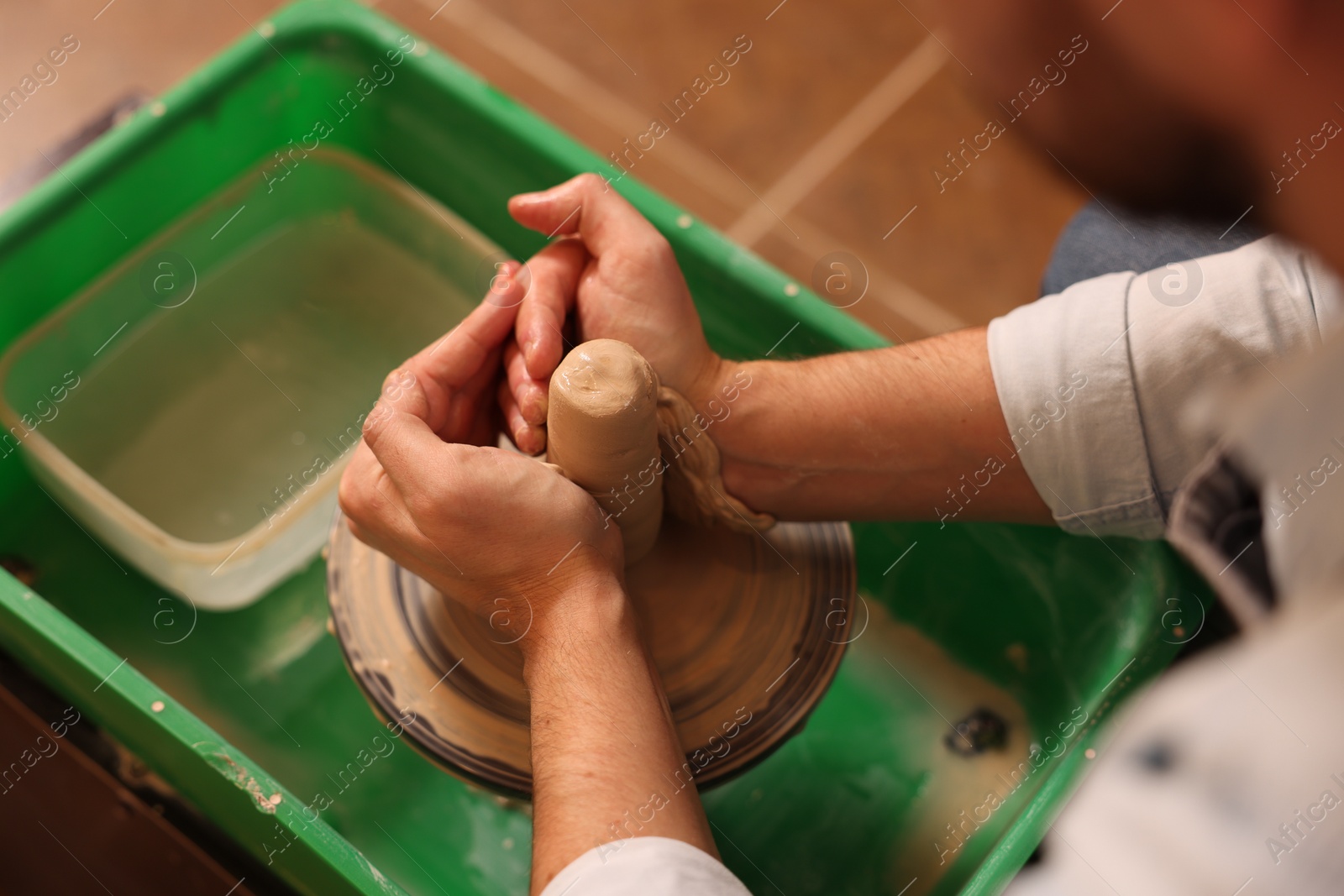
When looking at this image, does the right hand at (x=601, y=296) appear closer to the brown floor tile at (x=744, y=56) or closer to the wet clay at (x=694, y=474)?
the wet clay at (x=694, y=474)

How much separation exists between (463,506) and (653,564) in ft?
0.79

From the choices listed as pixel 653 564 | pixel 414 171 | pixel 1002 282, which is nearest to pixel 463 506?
pixel 653 564

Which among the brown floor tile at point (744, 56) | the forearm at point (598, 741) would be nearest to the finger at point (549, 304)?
the forearm at point (598, 741)

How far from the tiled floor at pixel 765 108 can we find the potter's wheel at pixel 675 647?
Result: 2.83 feet

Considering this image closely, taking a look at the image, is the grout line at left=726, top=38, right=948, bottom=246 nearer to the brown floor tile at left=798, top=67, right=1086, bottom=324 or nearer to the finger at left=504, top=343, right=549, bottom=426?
the brown floor tile at left=798, top=67, right=1086, bottom=324

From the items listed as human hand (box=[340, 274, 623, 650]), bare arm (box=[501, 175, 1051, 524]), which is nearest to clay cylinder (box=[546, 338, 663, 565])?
human hand (box=[340, 274, 623, 650])

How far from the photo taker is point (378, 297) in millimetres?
1426

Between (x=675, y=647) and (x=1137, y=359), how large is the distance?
47 cm

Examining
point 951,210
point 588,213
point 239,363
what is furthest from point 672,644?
point 951,210

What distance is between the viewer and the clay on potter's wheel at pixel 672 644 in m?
0.90

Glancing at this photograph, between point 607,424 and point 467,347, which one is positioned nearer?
point 607,424

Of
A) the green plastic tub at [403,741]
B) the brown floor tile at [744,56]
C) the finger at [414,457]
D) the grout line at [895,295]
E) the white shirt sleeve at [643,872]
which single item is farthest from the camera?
the brown floor tile at [744,56]

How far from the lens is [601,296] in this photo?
3.13 feet

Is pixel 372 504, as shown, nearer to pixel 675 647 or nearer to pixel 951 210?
pixel 675 647
